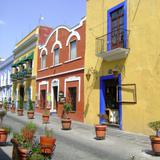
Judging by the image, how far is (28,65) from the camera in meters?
34.9

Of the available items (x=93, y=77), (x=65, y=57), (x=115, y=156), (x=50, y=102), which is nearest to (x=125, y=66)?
(x=93, y=77)

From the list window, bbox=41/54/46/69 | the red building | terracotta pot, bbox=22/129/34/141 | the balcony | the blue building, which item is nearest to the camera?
terracotta pot, bbox=22/129/34/141

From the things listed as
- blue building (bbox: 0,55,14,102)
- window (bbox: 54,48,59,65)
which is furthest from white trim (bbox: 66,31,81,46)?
blue building (bbox: 0,55,14,102)

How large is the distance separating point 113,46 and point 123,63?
1.36 meters

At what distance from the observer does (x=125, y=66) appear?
16.9 m

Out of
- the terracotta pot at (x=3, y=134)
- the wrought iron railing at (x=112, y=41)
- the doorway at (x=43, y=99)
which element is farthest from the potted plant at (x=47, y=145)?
Result: the doorway at (x=43, y=99)

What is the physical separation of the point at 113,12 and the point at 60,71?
861 cm

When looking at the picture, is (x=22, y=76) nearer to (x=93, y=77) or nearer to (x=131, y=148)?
Result: (x=93, y=77)

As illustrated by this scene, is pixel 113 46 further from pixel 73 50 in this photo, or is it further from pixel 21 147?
pixel 21 147

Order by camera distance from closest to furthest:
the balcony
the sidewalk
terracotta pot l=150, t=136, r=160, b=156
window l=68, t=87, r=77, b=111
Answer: terracotta pot l=150, t=136, r=160, b=156
the sidewalk
the balcony
window l=68, t=87, r=77, b=111

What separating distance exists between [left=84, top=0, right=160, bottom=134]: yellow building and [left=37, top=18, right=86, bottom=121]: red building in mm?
1150

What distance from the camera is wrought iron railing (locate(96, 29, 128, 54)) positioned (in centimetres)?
1694

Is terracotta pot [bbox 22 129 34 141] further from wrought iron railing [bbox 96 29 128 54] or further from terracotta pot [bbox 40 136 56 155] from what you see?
wrought iron railing [bbox 96 29 128 54]

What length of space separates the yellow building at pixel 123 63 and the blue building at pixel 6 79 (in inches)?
1020
